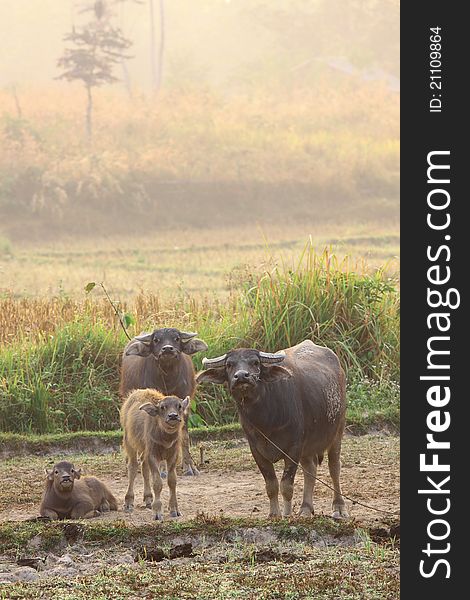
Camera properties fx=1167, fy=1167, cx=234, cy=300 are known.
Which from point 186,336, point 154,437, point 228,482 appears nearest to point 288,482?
point 154,437

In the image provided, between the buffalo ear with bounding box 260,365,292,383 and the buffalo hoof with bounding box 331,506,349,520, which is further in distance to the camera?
the buffalo hoof with bounding box 331,506,349,520

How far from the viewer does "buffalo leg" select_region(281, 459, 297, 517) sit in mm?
7645

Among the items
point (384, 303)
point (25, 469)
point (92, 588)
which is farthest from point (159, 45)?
point (92, 588)

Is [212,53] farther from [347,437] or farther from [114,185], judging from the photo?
[347,437]

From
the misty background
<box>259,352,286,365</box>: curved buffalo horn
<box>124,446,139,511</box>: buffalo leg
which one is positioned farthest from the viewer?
the misty background

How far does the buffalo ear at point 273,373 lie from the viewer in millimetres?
7605

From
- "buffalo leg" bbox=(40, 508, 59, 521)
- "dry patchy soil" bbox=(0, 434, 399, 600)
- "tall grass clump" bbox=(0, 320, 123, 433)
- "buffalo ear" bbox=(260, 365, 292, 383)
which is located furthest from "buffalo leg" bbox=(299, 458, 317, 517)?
"tall grass clump" bbox=(0, 320, 123, 433)

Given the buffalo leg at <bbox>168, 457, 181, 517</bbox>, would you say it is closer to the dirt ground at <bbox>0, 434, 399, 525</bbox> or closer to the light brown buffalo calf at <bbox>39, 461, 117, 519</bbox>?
the dirt ground at <bbox>0, 434, 399, 525</bbox>

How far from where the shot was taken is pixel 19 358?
42.2ft

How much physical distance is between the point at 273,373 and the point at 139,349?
2378mm

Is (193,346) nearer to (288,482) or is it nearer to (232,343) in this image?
(288,482)

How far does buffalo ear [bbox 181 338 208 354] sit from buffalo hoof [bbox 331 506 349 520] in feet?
7.05

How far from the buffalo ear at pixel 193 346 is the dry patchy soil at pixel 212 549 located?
3.65ft

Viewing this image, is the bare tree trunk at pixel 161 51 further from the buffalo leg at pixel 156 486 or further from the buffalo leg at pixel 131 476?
the buffalo leg at pixel 156 486
